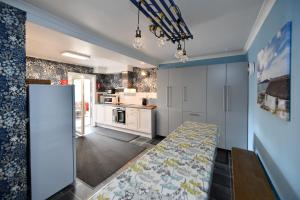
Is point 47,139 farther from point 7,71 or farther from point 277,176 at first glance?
point 277,176

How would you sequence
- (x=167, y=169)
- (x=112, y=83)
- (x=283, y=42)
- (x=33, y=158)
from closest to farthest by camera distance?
(x=283, y=42)
(x=167, y=169)
(x=33, y=158)
(x=112, y=83)

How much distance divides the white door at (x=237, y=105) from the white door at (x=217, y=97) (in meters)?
0.10

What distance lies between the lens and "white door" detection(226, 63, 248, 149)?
305 cm

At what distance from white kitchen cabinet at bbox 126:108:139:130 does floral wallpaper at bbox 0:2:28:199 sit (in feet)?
10.1

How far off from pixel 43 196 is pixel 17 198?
1.08 ft

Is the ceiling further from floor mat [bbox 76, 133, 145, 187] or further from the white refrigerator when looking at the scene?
floor mat [bbox 76, 133, 145, 187]

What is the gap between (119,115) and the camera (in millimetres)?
4898

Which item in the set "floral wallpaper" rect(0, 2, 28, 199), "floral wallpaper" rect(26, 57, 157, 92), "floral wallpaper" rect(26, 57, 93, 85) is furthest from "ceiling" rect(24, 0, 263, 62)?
"floral wallpaper" rect(26, 57, 93, 85)

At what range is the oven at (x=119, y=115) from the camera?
4.80 meters

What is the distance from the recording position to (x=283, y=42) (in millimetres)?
1088

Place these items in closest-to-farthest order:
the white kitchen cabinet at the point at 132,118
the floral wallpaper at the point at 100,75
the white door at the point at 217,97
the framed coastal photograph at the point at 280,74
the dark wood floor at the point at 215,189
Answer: the framed coastal photograph at the point at 280,74 → the dark wood floor at the point at 215,189 → the white door at the point at 217,97 → the floral wallpaper at the point at 100,75 → the white kitchen cabinet at the point at 132,118

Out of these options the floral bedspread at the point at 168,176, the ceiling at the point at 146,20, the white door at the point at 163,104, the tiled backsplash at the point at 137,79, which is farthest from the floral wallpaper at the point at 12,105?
the tiled backsplash at the point at 137,79

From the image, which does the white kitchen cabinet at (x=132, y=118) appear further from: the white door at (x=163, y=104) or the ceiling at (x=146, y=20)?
the ceiling at (x=146, y=20)

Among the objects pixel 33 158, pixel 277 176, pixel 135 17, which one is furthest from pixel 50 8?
pixel 277 176
